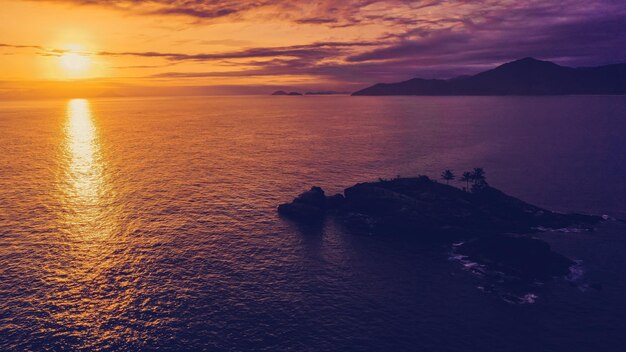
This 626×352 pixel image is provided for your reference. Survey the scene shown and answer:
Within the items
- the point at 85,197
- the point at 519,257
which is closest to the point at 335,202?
the point at 519,257

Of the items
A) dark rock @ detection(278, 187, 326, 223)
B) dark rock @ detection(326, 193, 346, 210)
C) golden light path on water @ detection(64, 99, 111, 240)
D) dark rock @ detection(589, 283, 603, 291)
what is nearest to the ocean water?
golden light path on water @ detection(64, 99, 111, 240)

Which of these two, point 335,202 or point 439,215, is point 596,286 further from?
point 335,202

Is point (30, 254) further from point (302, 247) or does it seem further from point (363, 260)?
point (363, 260)

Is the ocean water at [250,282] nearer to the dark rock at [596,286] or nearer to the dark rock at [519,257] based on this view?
the dark rock at [596,286]

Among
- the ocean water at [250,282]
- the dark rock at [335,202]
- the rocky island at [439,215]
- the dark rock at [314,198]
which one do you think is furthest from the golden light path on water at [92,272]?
the dark rock at [335,202]

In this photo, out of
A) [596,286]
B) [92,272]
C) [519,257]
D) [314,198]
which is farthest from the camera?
[314,198]

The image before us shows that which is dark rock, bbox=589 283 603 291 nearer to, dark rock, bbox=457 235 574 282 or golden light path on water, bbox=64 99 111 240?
dark rock, bbox=457 235 574 282
